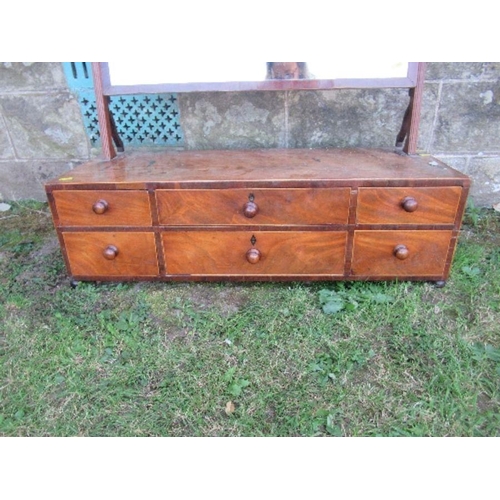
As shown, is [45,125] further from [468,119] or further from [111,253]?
[468,119]

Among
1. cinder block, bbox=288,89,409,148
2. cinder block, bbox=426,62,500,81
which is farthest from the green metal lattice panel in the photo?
cinder block, bbox=426,62,500,81

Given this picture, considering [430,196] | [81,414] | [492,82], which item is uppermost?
[492,82]

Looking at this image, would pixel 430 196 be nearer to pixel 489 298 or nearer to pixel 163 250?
pixel 489 298

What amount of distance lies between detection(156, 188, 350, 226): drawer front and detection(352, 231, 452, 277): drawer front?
0.63 feet

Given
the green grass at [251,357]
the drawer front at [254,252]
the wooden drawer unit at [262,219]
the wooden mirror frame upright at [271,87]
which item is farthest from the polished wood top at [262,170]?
the green grass at [251,357]

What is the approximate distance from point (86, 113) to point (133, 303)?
1.51 metres

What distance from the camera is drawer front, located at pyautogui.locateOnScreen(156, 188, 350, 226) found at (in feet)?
5.84

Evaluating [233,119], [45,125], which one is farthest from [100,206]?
[45,125]

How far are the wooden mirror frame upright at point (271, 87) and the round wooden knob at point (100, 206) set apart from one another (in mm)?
505

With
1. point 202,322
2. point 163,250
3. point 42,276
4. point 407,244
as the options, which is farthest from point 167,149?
point 407,244

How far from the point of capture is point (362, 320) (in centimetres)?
182

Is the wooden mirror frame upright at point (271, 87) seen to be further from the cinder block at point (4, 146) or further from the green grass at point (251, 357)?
the cinder block at point (4, 146)

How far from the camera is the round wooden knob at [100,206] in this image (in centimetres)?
181

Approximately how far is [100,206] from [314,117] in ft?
4.97
